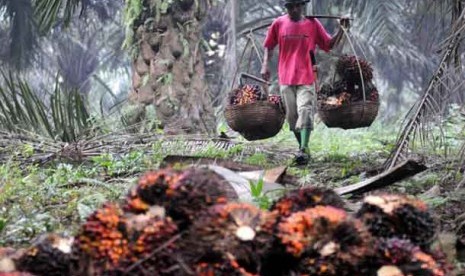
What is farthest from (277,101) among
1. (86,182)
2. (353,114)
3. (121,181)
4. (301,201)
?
(301,201)

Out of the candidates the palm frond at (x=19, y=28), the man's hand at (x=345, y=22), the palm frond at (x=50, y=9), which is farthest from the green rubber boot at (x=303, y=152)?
the palm frond at (x=19, y=28)

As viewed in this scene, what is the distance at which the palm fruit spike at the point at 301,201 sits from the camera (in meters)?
2.47

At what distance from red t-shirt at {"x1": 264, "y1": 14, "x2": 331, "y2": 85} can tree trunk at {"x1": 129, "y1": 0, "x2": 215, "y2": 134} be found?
186cm

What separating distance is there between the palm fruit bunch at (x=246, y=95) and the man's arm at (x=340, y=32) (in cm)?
85

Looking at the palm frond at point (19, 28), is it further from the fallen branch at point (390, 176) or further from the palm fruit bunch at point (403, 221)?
the palm fruit bunch at point (403, 221)

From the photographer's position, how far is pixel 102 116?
7652 mm

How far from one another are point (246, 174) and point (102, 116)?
3.87 meters

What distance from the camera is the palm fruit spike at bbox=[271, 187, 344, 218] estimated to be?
97.4 inches

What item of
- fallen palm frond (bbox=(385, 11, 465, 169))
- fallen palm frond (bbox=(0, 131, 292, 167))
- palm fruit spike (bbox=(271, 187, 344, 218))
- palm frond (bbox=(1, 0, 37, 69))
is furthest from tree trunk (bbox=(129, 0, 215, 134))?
palm frond (bbox=(1, 0, 37, 69))

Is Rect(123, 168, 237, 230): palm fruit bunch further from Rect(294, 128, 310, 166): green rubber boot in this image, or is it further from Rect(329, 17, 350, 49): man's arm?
Rect(329, 17, 350, 49): man's arm

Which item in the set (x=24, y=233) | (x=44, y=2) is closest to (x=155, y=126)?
(x=44, y=2)

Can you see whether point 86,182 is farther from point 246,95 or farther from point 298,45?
point 298,45

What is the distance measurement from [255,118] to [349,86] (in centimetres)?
89

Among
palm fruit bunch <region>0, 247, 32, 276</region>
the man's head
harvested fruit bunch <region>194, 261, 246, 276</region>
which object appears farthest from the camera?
the man's head
